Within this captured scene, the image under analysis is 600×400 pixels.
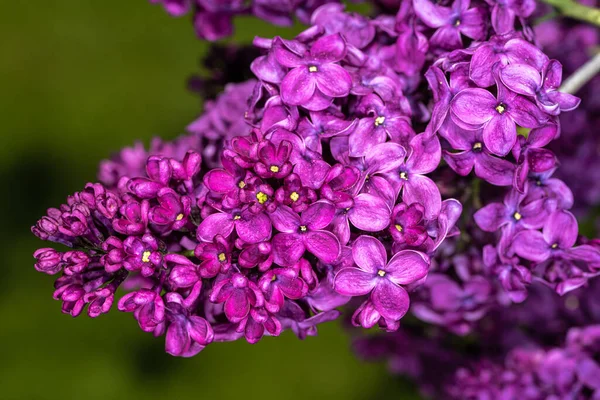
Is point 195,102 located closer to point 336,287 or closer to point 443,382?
point 443,382

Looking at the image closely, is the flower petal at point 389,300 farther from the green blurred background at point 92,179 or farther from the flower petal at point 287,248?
the green blurred background at point 92,179

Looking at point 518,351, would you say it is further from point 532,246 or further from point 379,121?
point 379,121

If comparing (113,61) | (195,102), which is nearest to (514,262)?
(195,102)

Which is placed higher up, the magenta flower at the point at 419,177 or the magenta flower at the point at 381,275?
the magenta flower at the point at 419,177

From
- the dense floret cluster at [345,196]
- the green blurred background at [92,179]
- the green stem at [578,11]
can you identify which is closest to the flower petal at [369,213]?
the dense floret cluster at [345,196]

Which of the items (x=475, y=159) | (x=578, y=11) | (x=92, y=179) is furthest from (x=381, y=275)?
(x=92, y=179)
